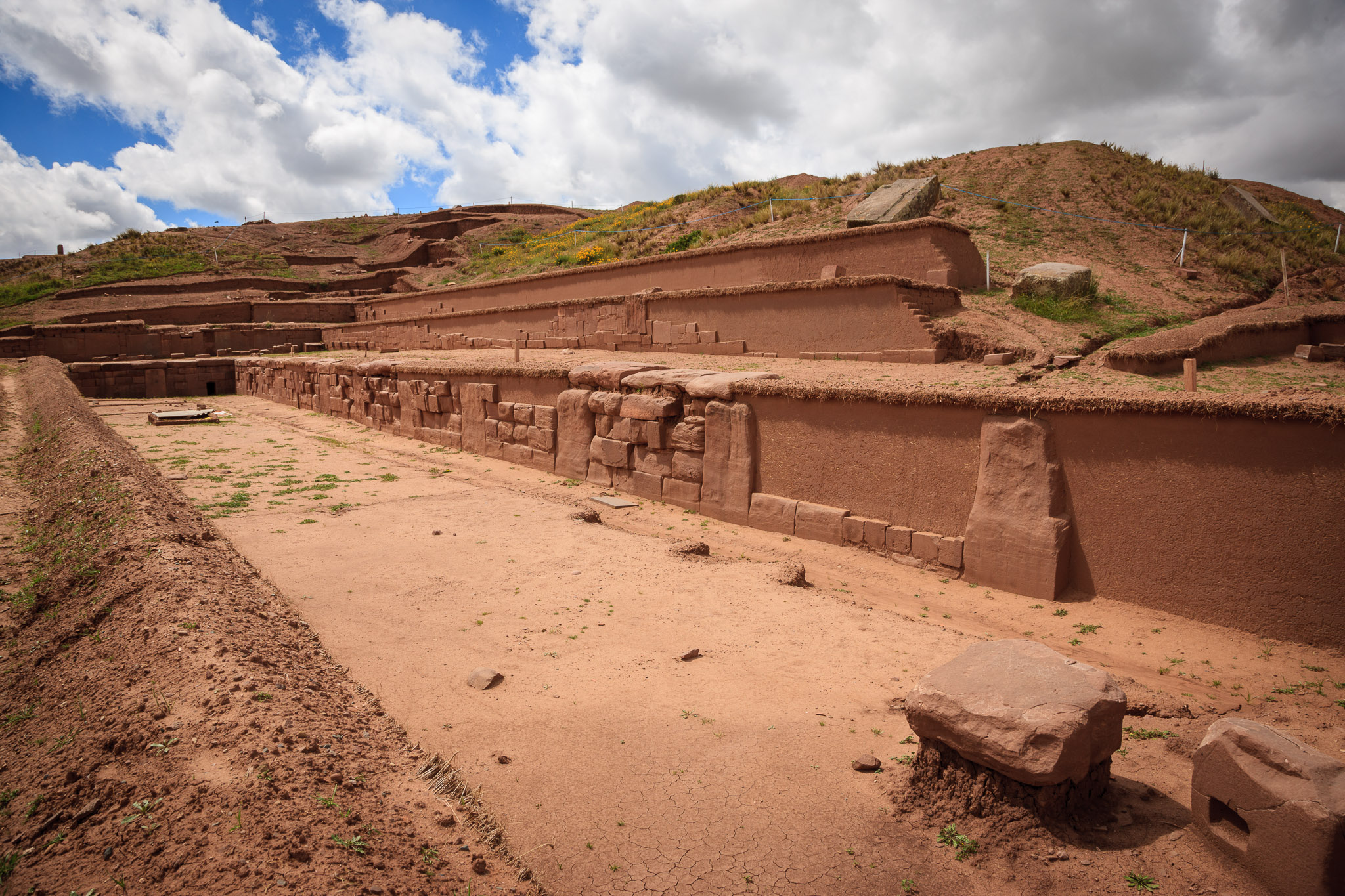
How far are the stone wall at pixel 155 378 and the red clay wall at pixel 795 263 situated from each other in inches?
472

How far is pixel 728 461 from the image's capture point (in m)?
7.41

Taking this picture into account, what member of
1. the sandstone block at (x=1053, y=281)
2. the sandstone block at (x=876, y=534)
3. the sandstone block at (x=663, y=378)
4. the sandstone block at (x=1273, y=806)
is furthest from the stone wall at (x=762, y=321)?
the sandstone block at (x=1273, y=806)

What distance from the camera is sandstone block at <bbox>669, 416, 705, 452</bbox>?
7695 mm

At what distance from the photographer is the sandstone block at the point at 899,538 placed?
5.95 metres

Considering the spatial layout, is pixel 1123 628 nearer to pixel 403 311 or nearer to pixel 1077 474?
pixel 1077 474

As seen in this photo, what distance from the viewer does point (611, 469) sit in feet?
29.1

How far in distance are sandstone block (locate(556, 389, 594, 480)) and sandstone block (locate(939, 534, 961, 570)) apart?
4.85m

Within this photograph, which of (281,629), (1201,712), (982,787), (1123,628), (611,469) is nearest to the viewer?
(982,787)

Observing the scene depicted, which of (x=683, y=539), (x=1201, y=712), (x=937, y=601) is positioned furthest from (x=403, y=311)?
(x=1201, y=712)

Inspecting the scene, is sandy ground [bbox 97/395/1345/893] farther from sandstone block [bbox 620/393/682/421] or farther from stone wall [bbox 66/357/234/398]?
stone wall [bbox 66/357/234/398]

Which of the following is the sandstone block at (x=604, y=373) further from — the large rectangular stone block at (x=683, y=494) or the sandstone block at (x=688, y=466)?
the large rectangular stone block at (x=683, y=494)

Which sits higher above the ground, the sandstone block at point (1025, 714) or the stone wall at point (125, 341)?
the stone wall at point (125, 341)

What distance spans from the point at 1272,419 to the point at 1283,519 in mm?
617

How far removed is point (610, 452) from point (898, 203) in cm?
1099
